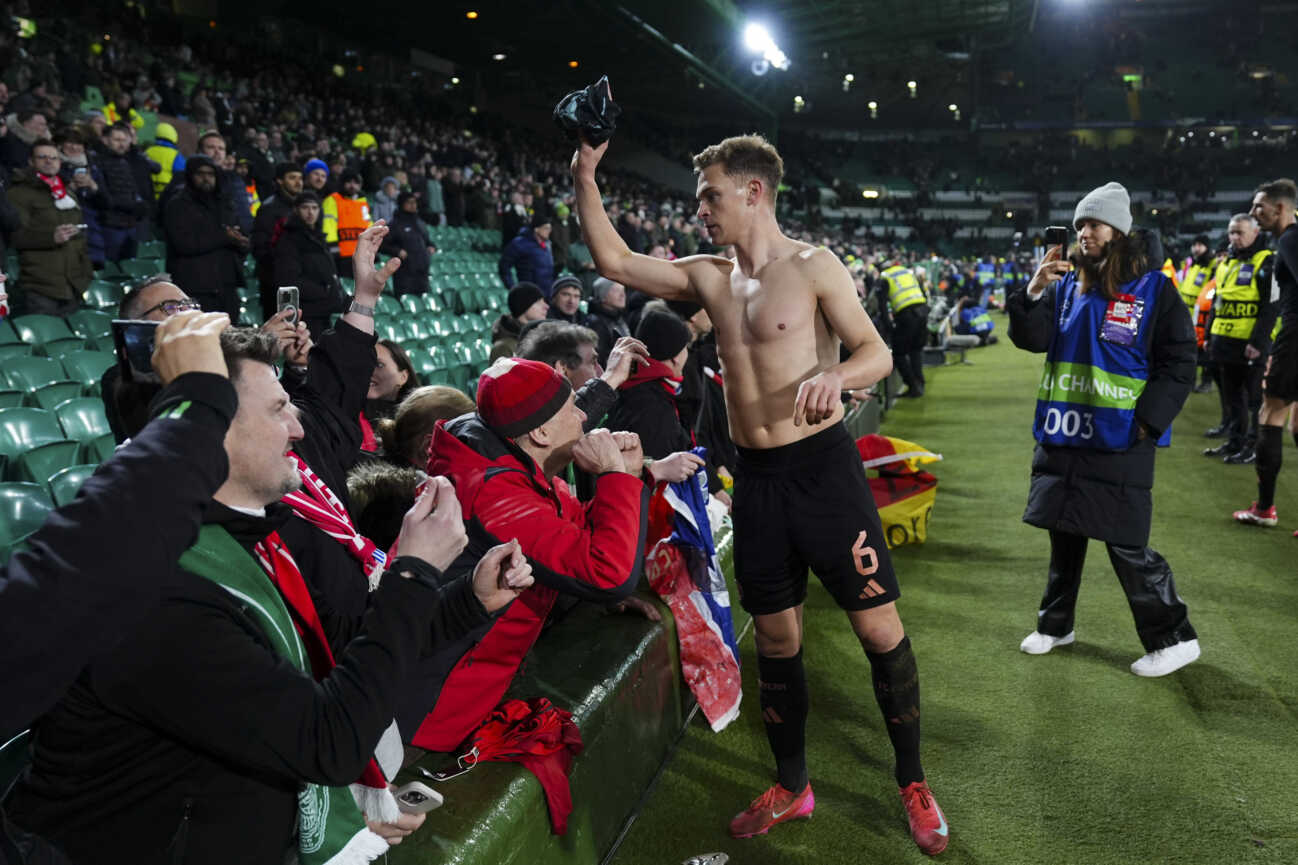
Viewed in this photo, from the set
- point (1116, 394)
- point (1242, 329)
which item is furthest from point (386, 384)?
point (1242, 329)

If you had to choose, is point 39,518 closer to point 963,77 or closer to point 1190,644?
point 1190,644

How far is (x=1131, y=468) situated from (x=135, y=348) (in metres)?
3.25

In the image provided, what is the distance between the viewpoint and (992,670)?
3631 mm

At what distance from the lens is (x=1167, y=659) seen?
3.48m

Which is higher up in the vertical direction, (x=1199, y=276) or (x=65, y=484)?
(x=1199, y=276)

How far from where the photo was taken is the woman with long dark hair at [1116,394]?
3.35m

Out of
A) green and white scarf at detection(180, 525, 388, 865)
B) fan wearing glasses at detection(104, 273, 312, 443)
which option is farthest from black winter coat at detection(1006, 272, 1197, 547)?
green and white scarf at detection(180, 525, 388, 865)

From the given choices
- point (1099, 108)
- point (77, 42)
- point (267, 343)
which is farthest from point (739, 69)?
point (267, 343)

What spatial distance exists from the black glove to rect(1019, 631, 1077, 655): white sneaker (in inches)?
107

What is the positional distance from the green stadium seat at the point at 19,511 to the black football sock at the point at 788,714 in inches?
81.5

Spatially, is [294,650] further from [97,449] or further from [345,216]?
[345,216]

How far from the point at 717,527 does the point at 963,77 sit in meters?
50.2

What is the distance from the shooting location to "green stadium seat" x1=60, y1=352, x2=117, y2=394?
5156 mm

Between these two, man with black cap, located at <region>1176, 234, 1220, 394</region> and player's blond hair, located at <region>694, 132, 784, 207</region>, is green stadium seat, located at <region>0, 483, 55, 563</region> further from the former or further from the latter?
man with black cap, located at <region>1176, 234, 1220, 394</region>
